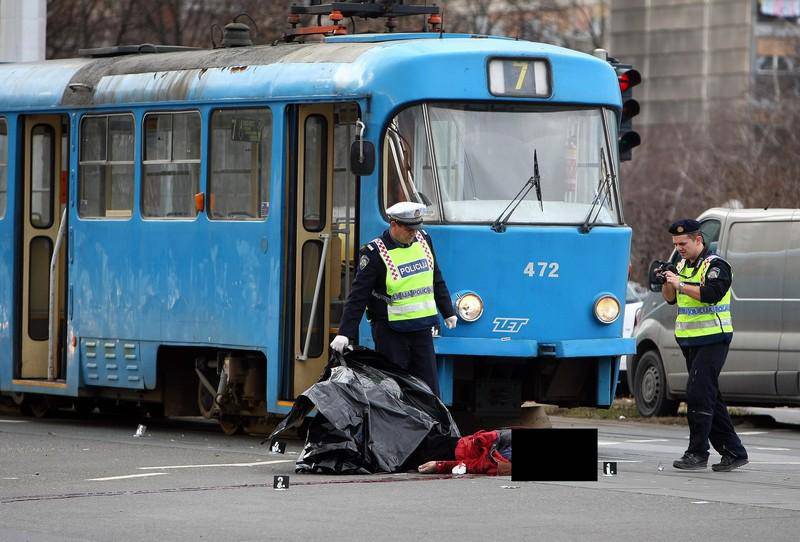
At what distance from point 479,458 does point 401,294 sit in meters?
1.40

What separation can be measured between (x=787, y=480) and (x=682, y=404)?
9868 mm

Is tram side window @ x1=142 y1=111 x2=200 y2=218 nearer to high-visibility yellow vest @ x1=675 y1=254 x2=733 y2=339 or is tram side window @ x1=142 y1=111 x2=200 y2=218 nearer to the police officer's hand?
the police officer's hand

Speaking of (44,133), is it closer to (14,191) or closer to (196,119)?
(14,191)

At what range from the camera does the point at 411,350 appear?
1373 cm

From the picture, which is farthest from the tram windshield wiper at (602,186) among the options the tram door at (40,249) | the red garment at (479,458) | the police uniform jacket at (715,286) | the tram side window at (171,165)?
the tram door at (40,249)

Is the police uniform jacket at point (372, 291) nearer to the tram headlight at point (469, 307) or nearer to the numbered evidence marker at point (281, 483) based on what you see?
the tram headlight at point (469, 307)

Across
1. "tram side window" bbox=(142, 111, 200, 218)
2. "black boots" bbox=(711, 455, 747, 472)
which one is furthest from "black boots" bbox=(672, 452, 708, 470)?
"tram side window" bbox=(142, 111, 200, 218)

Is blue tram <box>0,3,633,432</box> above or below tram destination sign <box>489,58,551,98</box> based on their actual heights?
below

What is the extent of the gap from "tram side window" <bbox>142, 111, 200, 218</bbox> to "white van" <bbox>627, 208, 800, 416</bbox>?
552 cm

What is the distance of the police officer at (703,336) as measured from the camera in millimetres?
13562

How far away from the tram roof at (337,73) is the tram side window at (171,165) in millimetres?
188

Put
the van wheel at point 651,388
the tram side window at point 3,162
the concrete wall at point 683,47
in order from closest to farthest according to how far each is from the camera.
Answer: the tram side window at point 3,162 → the van wheel at point 651,388 → the concrete wall at point 683,47

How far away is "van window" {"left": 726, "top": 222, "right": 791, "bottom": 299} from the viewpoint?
18703mm

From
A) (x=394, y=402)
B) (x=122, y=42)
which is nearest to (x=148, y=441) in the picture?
(x=394, y=402)
